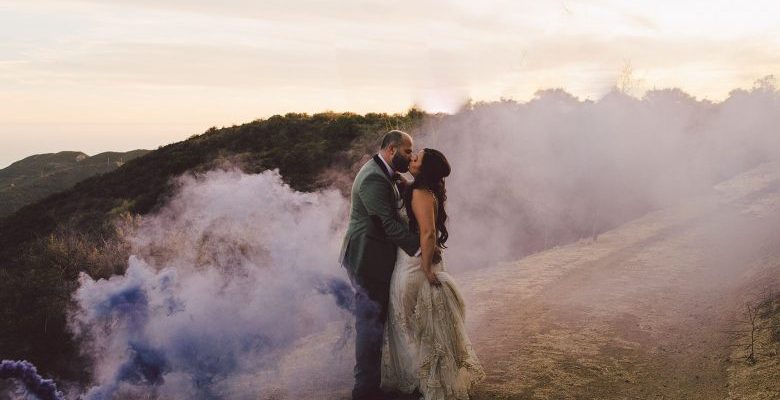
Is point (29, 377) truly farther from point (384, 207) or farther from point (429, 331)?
point (429, 331)

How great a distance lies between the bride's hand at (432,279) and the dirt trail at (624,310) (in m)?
1.13

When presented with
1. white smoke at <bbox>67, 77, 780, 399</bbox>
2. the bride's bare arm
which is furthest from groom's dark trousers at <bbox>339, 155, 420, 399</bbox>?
white smoke at <bbox>67, 77, 780, 399</bbox>

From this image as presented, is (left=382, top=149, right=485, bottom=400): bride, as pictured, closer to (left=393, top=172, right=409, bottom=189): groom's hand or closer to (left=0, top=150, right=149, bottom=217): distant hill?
(left=393, top=172, right=409, bottom=189): groom's hand

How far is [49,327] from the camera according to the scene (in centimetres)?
843

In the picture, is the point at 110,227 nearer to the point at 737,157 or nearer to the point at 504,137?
the point at 504,137

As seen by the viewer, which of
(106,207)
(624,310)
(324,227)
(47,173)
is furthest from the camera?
(47,173)

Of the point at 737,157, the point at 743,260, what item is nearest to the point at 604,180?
the point at 737,157

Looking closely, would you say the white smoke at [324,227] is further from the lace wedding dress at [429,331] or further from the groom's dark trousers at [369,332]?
the lace wedding dress at [429,331]

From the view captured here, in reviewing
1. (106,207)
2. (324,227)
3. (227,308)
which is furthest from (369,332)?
(106,207)

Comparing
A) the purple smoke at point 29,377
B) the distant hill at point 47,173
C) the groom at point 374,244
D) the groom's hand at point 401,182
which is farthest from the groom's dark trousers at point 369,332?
the distant hill at point 47,173

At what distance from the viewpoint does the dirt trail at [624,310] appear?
554 centimetres

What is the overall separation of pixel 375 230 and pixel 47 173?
46.0 metres

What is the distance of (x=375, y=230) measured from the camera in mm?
4922

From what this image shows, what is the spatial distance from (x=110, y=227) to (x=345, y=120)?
14216mm
